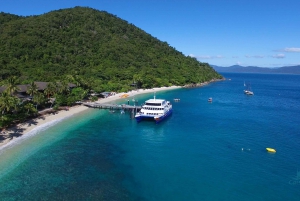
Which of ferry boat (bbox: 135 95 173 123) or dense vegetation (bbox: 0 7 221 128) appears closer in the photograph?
ferry boat (bbox: 135 95 173 123)

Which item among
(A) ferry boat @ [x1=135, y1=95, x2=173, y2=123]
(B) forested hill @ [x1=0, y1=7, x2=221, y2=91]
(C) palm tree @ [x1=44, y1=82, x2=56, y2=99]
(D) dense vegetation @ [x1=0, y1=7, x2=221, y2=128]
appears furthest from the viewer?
(B) forested hill @ [x1=0, y1=7, x2=221, y2=91]

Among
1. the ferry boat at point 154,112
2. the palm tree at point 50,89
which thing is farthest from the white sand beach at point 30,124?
the ferry boat at point 154,112

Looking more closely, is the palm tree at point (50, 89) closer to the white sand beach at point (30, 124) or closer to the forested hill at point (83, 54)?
the white sand beach at point (30, 124)

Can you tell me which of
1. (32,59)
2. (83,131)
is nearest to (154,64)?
(32,59)

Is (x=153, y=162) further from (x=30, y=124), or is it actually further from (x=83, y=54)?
(x=83, y=54)

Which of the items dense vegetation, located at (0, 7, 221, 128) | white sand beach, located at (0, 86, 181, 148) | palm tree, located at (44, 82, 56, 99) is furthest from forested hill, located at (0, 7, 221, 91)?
white sand beach, located at (0, 86, 181, 148)

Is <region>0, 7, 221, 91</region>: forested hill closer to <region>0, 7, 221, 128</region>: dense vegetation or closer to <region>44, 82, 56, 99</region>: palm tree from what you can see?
<region>0, 7, 221, 128</region>: dense vegetation
